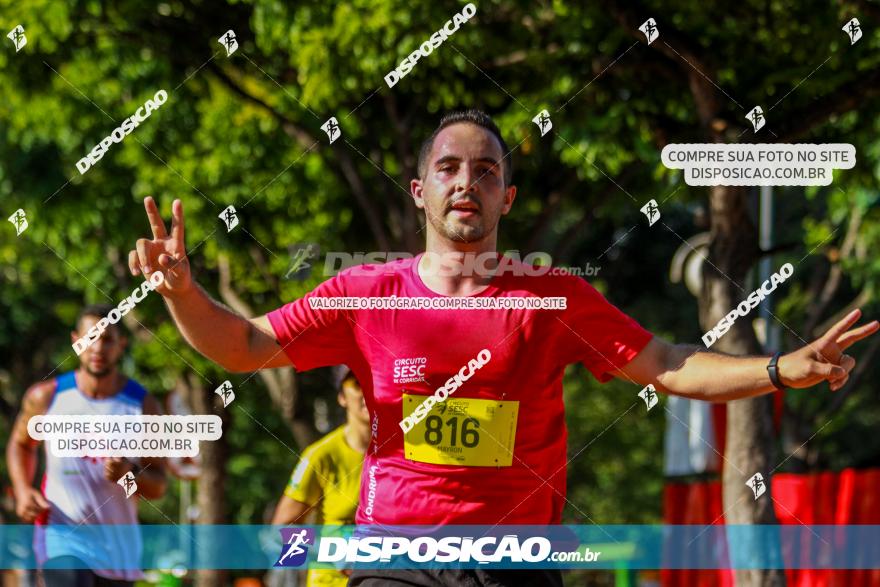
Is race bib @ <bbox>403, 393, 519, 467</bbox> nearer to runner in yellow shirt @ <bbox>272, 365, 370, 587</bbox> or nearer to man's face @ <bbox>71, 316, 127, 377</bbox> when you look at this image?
runner in yellow shirt @ <bbox>272, 365, 370, 587</bbox>

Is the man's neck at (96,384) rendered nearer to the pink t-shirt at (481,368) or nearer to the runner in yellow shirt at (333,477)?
the runner in yellow shirt at (333,477)

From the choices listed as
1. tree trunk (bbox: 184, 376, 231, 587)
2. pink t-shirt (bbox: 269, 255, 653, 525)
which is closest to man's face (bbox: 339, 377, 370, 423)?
pink t-shirt (bbox: 269, 255, 653, 525)

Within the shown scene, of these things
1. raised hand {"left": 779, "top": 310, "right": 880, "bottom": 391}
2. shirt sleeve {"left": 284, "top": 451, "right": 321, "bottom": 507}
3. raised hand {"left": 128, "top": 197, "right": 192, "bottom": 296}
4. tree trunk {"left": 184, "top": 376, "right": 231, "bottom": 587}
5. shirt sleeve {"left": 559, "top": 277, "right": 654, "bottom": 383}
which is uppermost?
tree trunk {"left": 184, "top": 376, "right": 231, "bottom": 587}

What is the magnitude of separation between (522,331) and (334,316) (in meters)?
0.61

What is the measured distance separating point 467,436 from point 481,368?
0.70ft

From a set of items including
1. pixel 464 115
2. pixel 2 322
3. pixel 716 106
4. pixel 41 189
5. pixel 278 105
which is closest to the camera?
pixel 464 115

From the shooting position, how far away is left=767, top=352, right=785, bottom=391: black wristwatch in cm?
473

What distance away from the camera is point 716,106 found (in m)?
11.0

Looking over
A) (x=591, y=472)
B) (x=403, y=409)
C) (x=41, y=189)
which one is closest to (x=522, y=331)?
(x=403, y=409)

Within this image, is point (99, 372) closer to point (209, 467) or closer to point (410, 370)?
point (410, 370)

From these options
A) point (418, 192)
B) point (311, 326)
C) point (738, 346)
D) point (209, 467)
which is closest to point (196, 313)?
point (311, 326)

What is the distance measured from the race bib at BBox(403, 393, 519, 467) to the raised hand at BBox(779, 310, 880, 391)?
881 mm

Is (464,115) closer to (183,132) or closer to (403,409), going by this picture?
(403,409)

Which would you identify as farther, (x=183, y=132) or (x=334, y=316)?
(x=183, y=132)
